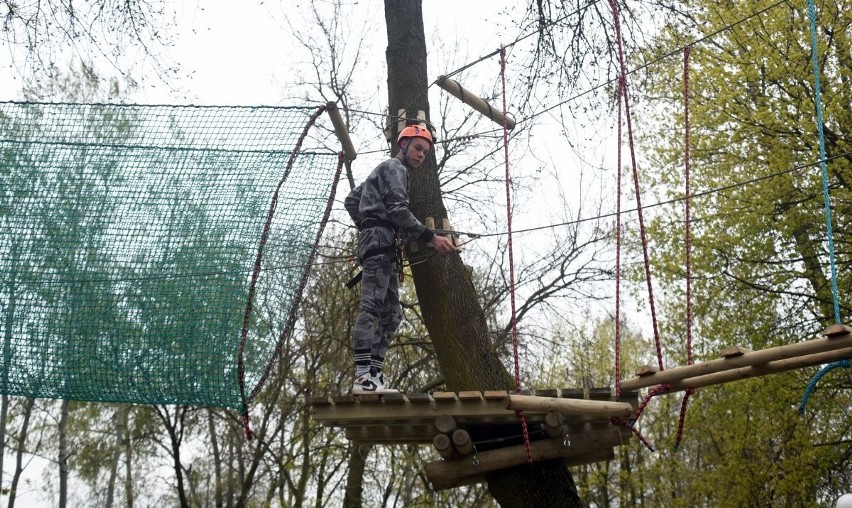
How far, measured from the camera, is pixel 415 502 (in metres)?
13.6

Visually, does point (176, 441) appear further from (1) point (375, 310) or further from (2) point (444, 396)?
(2) point (444, 396)

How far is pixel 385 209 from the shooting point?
4.16 meters

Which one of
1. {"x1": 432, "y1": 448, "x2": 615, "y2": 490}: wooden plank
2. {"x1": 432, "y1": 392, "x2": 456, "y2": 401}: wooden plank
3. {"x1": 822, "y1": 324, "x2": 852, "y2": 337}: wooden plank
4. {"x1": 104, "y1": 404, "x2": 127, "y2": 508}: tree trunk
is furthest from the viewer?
{"x1": 104, "y1": 404, "x2": 127, "y2": 508}: tree trunk

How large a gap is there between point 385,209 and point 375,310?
0.49 m

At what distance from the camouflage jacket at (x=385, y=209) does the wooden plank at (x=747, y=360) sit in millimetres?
1263

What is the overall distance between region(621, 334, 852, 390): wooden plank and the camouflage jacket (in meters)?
1.26

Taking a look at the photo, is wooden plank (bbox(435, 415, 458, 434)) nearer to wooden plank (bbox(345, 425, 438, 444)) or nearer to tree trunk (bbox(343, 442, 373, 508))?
wooden plank (bbox(345, 425, 438, 444))

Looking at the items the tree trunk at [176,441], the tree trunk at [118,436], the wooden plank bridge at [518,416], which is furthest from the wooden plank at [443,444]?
the tree trunk at [118,436]

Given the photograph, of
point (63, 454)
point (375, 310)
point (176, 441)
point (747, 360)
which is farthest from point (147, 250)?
point (63, 454)

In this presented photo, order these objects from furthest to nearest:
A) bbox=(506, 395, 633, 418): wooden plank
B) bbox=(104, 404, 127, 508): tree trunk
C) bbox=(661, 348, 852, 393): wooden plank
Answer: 1. bbox=(104, 404, 127, 508): tree trunk
2. bbox=(506, 395, 633, 418): wooden plank
3. bbox=(661, 348, 852, 393): wooden plank

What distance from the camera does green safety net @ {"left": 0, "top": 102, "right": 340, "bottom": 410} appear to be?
3.95m

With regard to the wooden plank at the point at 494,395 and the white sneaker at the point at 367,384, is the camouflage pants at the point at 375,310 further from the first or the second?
the wooden plank at the point at 494,395

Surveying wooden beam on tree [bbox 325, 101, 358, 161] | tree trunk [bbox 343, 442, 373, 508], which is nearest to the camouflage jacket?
wooden beam on tree [bbox 325, 101, 358, 161]

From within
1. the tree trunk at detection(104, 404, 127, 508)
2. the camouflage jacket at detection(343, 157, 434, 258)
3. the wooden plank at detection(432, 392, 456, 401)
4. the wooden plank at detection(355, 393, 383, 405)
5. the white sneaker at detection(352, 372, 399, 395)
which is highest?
the tree trunk at detection(104, 404, 127, 508)
